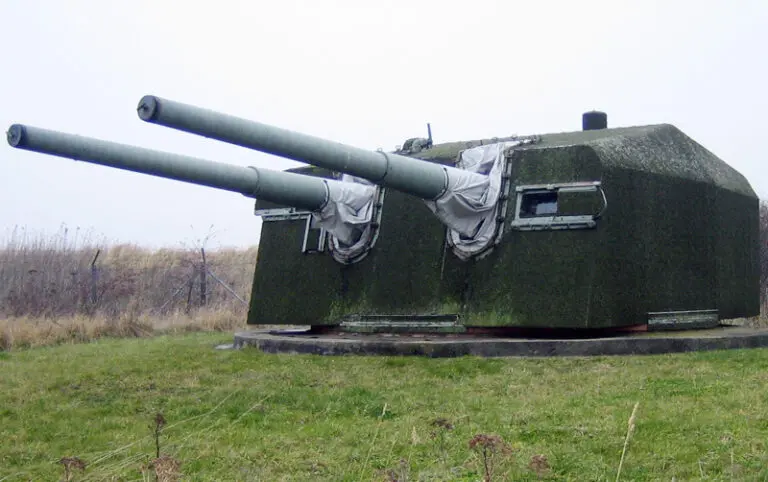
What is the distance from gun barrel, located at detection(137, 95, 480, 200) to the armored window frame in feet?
2.21

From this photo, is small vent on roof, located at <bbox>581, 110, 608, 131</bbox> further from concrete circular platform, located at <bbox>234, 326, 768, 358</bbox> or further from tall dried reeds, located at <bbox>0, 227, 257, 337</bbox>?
tall dried reeds, located at <bbox>0, 227, 257, 337</bbox>

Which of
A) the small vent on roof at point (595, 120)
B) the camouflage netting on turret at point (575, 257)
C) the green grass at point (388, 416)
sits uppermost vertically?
the small vent on roof at point (595, 120)

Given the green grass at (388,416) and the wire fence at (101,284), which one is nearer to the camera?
the green grass at (388,416)

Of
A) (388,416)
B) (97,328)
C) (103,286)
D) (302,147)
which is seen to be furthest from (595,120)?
(103,286)

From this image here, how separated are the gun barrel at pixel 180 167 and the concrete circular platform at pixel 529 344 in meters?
1.32

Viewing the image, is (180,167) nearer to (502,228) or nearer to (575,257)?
(502,228)

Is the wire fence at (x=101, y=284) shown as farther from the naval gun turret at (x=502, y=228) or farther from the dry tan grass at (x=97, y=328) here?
the naval gun turret at (x=502, y=228)

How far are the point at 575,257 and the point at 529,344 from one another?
2.97ft

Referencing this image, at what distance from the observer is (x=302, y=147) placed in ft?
25.3

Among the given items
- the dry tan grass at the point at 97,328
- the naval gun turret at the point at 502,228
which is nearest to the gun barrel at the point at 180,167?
the naval gun turret at the point at 502,228

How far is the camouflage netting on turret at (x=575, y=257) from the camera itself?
8633mm

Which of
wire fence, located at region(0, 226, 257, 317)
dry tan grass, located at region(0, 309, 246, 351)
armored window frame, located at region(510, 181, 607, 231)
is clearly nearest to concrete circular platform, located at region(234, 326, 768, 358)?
armored window frame, located at region(510, 181, 607, 231)

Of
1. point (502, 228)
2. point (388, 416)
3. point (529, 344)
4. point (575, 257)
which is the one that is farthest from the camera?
point (502, 228)

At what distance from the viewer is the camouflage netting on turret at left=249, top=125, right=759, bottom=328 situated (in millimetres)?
8633
